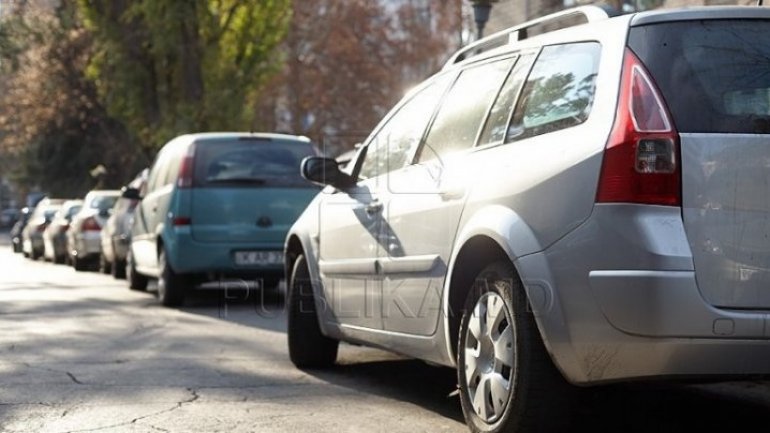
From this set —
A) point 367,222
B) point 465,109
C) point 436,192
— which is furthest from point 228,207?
point 436,192

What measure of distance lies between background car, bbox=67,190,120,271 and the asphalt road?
12845 millimetres

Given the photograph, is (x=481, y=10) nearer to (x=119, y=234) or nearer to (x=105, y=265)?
(x=119, y=234)

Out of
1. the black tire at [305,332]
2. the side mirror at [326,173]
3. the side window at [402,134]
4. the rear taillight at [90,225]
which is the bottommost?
the rear taillight at [90,225]

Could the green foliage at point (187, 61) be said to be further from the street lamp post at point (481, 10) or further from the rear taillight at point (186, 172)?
→ the rear taillight at point (186, 172)

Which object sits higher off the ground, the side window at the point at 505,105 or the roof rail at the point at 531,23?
the roof rail at the point at 531,23

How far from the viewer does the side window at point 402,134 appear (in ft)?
22.0

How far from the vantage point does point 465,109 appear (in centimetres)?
624

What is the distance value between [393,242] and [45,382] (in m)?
2.25

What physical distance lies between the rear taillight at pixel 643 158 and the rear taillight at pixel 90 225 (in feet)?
66.1

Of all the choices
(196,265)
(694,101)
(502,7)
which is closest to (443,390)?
(694,101)

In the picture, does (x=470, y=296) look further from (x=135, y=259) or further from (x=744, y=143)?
(x=135, y=259)

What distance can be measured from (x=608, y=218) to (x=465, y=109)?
1.65m

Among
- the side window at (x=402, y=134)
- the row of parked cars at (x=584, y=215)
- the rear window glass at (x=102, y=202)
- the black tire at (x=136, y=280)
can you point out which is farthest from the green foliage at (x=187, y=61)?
the row of parked cars at (x=584, y=215)

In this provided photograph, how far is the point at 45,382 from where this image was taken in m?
7.42
